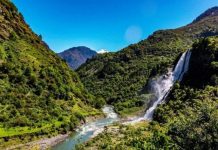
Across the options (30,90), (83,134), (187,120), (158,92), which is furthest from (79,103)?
(187,120)

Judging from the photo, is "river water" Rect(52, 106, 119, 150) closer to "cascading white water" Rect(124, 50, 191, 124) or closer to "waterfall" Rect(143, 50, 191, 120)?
"cascading white water" Rect(124, 50, 191, 124)

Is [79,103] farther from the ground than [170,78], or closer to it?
closer to it

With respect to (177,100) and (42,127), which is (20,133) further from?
(177,100)

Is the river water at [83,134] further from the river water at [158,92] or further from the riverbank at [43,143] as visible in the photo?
the riverbank at [43,143]

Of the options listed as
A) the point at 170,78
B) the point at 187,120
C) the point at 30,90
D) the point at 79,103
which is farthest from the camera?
the point at 79,103

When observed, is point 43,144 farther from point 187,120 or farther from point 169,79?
point 169,79

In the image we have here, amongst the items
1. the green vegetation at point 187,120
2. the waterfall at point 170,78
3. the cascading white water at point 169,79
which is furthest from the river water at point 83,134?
the waterfall at point 170,78
